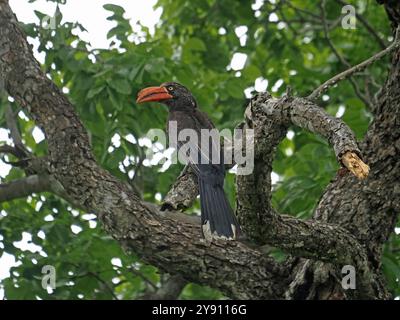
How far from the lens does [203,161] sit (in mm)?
5941

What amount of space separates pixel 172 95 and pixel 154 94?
0.76ft

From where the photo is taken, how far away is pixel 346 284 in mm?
5332

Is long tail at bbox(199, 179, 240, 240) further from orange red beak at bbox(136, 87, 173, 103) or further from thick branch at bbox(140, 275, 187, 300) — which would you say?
thick branch at bbox(140, 275, 187, 300)

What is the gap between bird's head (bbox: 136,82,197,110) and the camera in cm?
696

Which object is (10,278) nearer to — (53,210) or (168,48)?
(53,210)

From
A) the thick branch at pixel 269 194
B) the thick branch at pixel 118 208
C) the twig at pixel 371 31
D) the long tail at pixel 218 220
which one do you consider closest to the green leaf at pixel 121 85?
the thick branch at pixel 118 208

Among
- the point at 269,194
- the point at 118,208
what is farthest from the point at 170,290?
the point at 269,194

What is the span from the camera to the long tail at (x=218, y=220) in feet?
17.1

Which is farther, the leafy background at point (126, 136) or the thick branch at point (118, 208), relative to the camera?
the leafy background at point (126, 136)

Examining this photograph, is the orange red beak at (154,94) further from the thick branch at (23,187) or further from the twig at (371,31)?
the twig at (371,31)

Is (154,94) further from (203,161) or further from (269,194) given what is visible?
(269,194)

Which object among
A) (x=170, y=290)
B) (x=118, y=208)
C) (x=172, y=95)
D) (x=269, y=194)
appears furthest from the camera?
(x=170, y=290)

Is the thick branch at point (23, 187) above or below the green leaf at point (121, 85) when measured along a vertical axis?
below
